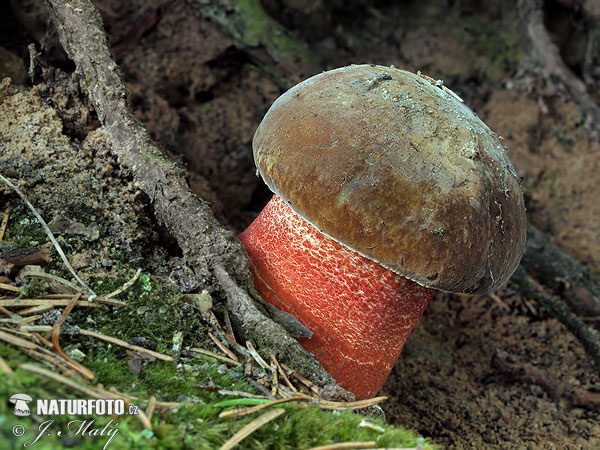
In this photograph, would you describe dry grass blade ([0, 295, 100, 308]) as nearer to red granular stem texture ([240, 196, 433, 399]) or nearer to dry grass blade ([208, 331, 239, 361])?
dry grass blade ([208, 331, 239, 361])

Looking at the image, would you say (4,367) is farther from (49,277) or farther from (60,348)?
(49,277)

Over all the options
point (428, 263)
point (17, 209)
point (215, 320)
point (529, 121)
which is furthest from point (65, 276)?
point (529, 121)

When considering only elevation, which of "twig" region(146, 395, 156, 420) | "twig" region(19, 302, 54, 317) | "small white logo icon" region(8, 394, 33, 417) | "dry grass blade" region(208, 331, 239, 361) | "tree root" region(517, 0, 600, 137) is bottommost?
"twig" region(19, 302, 54, 317)

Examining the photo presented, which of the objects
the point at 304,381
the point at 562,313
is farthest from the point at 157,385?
the point at 562,313

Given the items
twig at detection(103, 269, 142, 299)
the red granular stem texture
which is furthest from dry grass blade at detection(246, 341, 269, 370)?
twig at detection(103, 269, 142, 299)

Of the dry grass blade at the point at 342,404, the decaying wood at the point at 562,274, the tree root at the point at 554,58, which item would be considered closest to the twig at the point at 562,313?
the decaying wood at the point at 562,274

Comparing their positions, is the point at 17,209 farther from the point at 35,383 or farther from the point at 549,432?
the point at 549,432
